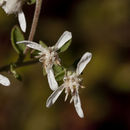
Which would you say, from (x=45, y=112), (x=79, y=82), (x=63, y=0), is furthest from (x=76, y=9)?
(x=79, y=82)

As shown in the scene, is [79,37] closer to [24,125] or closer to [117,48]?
[117,48]

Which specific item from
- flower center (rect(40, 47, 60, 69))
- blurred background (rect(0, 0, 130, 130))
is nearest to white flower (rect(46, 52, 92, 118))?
flower center (rect(40, 47, 60, 69))

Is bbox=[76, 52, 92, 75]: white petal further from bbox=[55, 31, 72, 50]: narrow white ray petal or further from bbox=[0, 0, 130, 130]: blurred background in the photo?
bbox=[0, 0, 130, 130]: blurred background

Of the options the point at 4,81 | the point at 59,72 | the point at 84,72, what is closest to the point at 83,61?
the point at 59,72

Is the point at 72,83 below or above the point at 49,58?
below

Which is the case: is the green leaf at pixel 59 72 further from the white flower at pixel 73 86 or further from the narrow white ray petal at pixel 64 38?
the narrow white ray petal at pixel 64 38

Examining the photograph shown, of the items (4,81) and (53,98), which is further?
(53,98)

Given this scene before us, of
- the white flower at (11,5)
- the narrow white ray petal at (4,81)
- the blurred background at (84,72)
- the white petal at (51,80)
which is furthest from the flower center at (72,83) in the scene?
the blurred background at (84,72)

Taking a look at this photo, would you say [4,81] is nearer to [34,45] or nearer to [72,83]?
[34,45]
